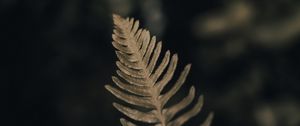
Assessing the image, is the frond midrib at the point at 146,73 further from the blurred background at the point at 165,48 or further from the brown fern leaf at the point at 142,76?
the blurred background at the point at 165,48

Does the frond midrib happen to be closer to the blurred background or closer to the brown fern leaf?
the brown fern leaf

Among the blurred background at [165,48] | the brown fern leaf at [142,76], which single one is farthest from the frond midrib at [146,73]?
the blurred background at [165,48]

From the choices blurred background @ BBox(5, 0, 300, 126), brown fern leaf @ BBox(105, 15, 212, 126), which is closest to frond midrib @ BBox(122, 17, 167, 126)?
brown fern leaf @ BBox(105, 15, 212, 126)

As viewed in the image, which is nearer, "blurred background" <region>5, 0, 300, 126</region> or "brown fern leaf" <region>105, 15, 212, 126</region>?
"brown fern leaf" <region>105, 15, 212, 126</region>

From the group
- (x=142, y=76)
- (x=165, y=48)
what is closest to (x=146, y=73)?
(x=142, y=76)

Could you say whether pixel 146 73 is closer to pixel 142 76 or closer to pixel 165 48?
pixel 142 76
